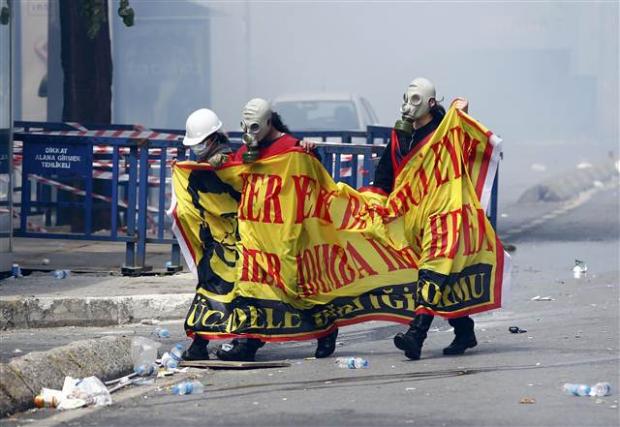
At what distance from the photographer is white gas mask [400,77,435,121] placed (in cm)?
873

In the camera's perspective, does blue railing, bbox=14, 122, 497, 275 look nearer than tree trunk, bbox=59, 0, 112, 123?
Yes

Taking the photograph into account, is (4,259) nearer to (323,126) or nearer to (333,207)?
(333,207)

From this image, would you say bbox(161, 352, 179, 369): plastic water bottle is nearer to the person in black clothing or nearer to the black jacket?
the person in black clothing

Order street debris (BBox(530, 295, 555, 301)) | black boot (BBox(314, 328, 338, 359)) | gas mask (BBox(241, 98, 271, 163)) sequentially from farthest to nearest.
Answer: street debris (BBox(530, 295, 555, 301)), black boot (BBox(314, 328, 338, 359)), gas mask (BBox(241, 98, 271, 163))

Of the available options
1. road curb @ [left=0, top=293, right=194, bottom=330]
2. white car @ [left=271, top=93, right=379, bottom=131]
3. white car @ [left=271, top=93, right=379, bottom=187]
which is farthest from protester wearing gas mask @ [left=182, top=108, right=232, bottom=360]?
white car @ [left=271, top=93, right=379, bottom=131]

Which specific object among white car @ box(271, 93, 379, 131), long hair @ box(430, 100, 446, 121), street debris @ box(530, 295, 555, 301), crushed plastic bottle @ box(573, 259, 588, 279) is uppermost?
long hair @ box(430, 100, 446, 121)

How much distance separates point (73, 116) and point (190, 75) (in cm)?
900

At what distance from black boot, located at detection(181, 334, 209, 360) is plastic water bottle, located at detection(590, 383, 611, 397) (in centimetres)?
225

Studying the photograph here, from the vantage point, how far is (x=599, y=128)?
4091 centimetres

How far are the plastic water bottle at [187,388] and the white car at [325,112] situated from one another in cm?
1380

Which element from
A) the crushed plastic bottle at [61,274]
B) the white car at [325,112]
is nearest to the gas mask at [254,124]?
the crushed plastic bottle at [61,274]

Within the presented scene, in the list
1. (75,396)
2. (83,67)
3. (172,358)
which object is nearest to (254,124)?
(172,358)

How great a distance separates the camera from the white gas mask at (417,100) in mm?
8734

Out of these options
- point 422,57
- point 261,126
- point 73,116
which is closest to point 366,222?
point 261,126
